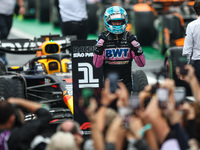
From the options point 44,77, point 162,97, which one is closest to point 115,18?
point 44,77

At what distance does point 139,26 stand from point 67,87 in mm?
6980

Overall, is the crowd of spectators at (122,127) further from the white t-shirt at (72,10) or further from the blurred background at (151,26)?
the white t-shirt at (72,10)

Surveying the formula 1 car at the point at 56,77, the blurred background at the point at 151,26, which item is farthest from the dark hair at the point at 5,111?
the blurred background at the point at 151,26

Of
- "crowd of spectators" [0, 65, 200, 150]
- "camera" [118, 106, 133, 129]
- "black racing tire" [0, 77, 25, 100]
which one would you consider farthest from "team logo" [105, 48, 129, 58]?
"camera" [118, 106, 133, 129]

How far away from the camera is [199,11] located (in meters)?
7.57

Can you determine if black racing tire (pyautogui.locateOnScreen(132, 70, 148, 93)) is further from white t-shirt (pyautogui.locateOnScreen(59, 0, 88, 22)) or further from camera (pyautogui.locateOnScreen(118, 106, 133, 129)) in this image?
camera (pyautogui.locateOnScreen(118, 106, 133, 129))

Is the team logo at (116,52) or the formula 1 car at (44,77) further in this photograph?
the formula 1 car at (44,77)

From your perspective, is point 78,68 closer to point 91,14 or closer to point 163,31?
point 163,31

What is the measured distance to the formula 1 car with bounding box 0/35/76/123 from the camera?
8148 millimetres

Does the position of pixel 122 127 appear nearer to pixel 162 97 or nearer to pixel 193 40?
pixel 162 97

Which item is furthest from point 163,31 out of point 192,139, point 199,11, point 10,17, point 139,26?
point 192,139

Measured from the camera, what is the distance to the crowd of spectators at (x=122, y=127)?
4.54 meters

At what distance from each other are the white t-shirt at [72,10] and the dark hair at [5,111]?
647 cm

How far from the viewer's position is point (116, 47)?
7.20 m
